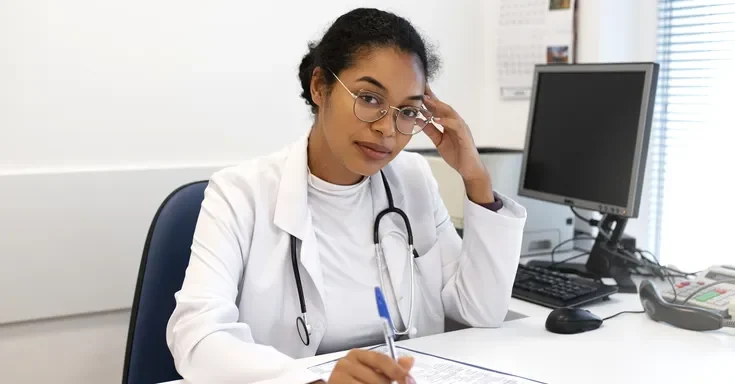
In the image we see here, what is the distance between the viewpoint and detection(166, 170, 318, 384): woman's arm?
3.71ft

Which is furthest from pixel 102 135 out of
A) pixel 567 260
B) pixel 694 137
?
pixel 694 137

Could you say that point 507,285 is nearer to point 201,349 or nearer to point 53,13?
point 201,349

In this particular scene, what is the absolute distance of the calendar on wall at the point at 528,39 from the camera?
229cm

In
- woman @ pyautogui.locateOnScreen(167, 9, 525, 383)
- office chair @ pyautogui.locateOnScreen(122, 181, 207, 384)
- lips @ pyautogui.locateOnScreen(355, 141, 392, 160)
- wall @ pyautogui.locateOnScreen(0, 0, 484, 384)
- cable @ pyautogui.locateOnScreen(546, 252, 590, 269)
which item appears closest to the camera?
woman @ pyautogui.locateOnScreen(167, 9, 525, 383)

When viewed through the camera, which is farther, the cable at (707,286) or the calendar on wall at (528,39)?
the calendar on wall at (528,39)

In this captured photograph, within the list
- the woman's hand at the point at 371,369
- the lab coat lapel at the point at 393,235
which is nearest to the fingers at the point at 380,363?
the woman's hand at the point at 371,369

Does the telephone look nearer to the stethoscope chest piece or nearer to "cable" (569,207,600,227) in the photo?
"cable" (569,207,600,227)

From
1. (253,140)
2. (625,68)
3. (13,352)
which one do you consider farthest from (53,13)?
(625,68)

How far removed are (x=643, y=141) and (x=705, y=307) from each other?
45cm

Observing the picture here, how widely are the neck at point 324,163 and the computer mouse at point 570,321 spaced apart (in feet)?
1.69

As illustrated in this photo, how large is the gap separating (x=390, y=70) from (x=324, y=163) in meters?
0.28

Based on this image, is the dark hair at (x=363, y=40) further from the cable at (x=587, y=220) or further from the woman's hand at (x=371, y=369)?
the cable at (x=587, y=220)

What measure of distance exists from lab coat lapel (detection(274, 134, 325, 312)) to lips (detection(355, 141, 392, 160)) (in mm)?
167

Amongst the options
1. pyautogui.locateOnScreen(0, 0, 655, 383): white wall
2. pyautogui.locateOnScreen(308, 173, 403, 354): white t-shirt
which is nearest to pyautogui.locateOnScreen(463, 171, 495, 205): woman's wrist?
pyautogui.locateOnScreen(308, 173, 403, 354): white t-shirt
